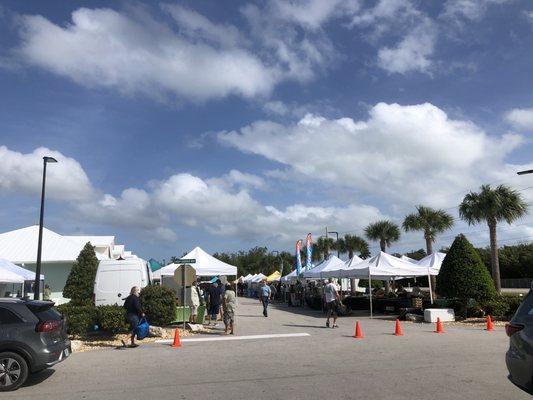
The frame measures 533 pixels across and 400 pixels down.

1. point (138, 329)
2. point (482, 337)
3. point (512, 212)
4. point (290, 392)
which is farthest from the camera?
point (512, 212)

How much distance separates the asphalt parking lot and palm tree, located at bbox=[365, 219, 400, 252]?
39713 mm

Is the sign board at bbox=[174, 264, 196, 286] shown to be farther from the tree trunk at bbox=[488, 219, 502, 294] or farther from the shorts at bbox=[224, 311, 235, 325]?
the tree trunk at bbox=[488, 219, 502, 294]

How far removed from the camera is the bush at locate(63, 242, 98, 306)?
83.9ft

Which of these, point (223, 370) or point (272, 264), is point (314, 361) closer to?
point (223, 370)

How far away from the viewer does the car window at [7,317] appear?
8742 millimetres

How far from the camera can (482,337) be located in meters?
14.6

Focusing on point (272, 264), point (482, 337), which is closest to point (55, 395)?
point (482, 337)

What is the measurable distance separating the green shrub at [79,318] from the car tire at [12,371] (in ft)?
20.8

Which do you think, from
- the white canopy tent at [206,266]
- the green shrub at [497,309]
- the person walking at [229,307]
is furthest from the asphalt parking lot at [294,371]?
the white canopy tent at [206,266]

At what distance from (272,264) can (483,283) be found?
292 ft

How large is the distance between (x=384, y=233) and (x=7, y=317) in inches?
1908

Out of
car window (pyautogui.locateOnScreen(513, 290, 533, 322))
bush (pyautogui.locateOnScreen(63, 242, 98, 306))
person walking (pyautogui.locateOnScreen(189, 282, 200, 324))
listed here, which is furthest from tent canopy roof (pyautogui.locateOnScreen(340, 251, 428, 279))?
car window (pyautogui.locateOnScreen(513, 290, 533, 322))

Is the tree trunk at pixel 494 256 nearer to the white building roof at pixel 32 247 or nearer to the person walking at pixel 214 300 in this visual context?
the person walking at pixel 214 300

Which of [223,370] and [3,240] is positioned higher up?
[3,240]
